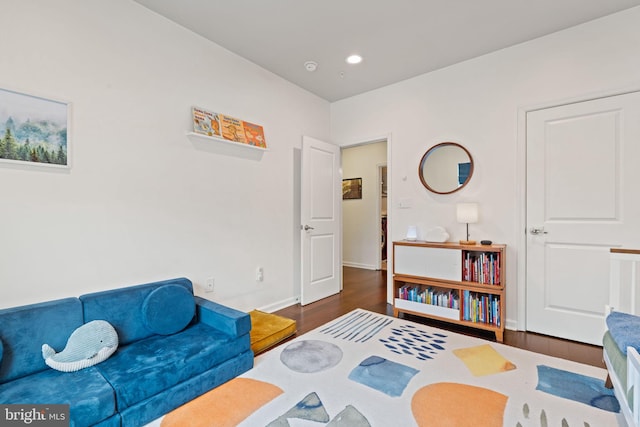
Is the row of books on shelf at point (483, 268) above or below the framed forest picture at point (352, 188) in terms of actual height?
below

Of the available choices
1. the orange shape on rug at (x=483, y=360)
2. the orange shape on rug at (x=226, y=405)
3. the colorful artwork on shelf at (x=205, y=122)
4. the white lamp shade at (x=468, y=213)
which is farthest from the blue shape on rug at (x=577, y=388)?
the colorful artwork on shelf at (x=205, y=122)

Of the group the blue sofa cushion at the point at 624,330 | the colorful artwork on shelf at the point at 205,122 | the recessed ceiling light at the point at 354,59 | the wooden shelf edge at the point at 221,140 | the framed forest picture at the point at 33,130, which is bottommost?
the blue sofa cushion at the point at 624,330

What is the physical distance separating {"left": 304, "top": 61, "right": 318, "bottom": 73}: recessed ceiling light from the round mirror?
5.12 feet

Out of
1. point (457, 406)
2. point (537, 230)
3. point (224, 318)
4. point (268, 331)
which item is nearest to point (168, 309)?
point (224, 318)

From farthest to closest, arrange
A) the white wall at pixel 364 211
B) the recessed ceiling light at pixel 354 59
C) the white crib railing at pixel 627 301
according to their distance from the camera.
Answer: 1. the white wall at pixel 364 211
2. the recessed ceiling light at pixel 354 59
3. the white crib railing at pixel 627 301

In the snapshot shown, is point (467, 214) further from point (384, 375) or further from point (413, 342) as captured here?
point (384, 375)

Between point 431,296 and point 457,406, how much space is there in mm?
1416

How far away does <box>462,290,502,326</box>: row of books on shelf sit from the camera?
2.67 meters

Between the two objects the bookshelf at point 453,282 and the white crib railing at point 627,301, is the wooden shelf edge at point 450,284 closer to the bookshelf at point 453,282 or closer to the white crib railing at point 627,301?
the bookshelf at point 453,282

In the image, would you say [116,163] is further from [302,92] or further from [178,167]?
[302,92]

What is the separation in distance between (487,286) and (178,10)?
11.5ft

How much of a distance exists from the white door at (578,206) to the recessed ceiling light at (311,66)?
→ 216 centimetres

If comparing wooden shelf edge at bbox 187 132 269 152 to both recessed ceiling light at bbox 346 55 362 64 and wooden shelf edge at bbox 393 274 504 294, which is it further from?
wooden shelf edge at bbox 393 274 504 294

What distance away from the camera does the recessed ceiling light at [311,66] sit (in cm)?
318
